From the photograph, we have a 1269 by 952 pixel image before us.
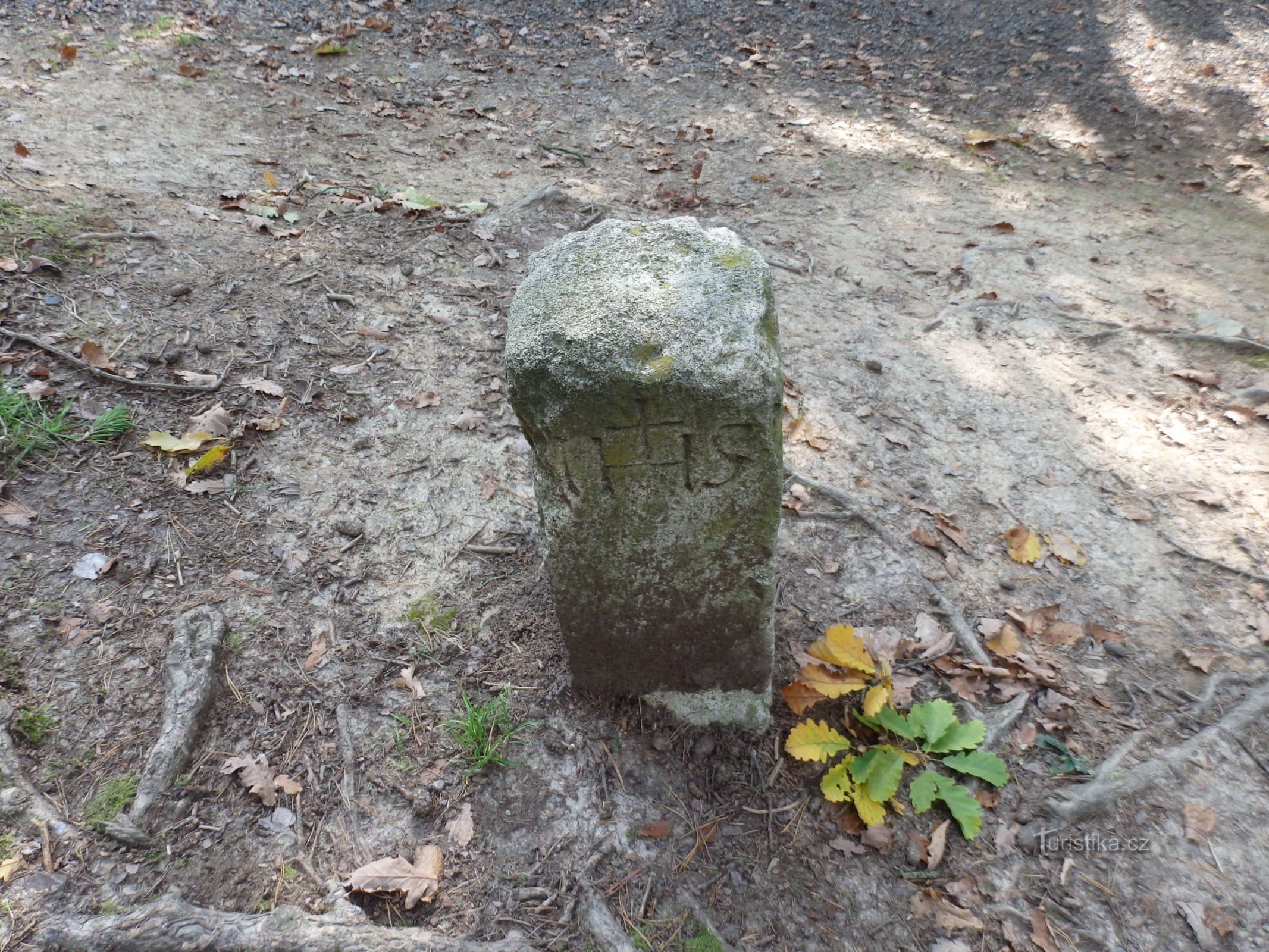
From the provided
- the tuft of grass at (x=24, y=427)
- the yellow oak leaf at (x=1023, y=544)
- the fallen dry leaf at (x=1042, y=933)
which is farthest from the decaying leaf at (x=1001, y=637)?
the tuft of grass at (x=24, y=427)

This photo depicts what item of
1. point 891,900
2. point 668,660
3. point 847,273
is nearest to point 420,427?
point 668,660

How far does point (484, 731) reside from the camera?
2461 mm

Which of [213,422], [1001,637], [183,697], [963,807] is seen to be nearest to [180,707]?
[183,697]

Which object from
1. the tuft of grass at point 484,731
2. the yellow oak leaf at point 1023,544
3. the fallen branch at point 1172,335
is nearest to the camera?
the tuft of grass at point 484,731

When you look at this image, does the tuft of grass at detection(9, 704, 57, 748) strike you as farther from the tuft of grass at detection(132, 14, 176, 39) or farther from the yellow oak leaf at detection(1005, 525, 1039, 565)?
the tuft of grass at detection(132, 14, 176, 39)

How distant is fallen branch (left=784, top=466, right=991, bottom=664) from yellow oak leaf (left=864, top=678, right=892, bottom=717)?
608mm

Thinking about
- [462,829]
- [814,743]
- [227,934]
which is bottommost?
[462,829]

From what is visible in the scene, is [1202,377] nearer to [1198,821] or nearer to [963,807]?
[1198,821]

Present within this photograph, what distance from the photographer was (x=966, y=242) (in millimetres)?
5605

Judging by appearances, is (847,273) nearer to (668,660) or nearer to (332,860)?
(668,660)

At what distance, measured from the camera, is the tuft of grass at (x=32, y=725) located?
7.24 feet

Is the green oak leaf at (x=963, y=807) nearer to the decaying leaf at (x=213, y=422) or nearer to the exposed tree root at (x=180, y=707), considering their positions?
the exposed tree root at (x=180, y=707)

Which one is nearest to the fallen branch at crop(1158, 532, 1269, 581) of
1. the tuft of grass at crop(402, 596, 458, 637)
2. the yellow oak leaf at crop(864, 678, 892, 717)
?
Answer: the yellow oak leaf at crop(864, 678, 892, 717)

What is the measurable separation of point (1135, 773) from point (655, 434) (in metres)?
2.09
